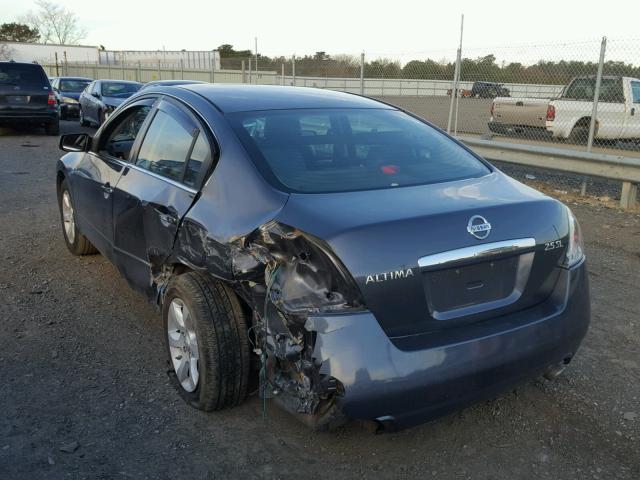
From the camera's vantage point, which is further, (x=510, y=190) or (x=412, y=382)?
(x=510, y=190)

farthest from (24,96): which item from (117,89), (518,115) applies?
(518,115)

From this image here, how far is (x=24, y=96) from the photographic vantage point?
15766 millimetres

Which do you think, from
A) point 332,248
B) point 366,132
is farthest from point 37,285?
point 332,248

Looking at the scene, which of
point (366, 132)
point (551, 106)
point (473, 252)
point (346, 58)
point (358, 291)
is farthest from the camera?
point (346, 58)

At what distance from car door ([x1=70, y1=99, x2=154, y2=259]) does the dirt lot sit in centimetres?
62

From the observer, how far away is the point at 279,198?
2730 mm

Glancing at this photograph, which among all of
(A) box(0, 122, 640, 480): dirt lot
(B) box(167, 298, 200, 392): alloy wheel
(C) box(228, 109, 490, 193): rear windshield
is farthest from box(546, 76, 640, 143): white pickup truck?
(B) box(167, 298, 200, 392): alloy wheel

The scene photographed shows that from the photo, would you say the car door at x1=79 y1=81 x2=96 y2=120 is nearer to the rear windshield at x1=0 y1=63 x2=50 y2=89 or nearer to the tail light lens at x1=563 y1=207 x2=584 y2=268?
the rear windshield at x1=0 y1=63 x2=50 y2=89

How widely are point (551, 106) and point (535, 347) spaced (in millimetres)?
9419

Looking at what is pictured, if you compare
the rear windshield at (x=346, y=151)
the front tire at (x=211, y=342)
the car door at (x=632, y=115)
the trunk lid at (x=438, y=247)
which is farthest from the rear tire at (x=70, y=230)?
the car door at (x=632, y=115)

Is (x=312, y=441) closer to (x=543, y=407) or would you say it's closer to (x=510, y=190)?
(x=543, y=407)

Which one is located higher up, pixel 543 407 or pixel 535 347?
pixel 535 347

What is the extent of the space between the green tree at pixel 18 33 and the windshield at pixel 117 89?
2386 inches

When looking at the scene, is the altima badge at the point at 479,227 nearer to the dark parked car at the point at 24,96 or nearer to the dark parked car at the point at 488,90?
the dark parked car at the point at 488,90
